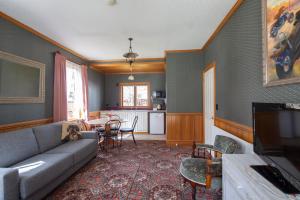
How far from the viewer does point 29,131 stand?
8.24ft

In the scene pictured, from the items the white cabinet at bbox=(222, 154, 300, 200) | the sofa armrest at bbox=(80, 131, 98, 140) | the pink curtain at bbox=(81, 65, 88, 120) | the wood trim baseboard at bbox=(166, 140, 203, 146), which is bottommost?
the wood trim baseboard at bbox=(166, 140, 203, 146)

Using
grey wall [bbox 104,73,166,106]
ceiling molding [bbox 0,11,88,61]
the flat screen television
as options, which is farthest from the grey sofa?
grey wall [bbox 104,73,166,106]

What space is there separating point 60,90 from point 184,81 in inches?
130

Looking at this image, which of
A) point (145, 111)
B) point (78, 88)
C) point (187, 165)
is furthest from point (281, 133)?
point (145, 111)

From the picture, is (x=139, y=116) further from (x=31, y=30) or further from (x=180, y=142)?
(x=31, y=30)

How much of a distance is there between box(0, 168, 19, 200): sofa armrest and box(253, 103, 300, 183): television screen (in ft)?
8.12

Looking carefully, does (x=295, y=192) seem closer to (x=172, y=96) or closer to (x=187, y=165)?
(x=187, y=165)

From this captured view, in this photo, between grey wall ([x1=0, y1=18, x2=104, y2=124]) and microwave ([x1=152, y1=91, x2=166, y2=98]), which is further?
microwave ([x1=152, y1=91, x2=166, y2=98])

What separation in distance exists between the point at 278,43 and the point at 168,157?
9.47 feet

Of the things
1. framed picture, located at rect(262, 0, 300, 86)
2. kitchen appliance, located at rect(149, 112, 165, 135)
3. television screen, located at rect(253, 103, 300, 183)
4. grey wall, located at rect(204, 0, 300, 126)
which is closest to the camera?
television screen, located at rect(253, 103, 300, 183)

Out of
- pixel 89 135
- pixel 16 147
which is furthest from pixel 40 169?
pixel 89 135

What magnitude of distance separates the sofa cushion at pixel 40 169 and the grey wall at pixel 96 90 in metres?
3.19

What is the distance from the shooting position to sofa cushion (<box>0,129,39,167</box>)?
2040 millimetres

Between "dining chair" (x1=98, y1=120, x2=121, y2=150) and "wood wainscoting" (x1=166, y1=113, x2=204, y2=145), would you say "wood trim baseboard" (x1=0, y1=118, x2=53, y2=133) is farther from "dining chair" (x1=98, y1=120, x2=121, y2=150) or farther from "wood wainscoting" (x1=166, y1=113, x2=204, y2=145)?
"wood wainscoting" (x1=166, y1=113, x2=204, y2=145)
